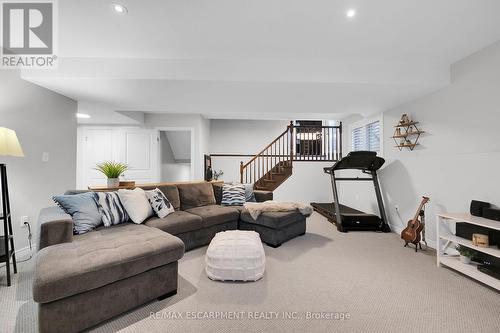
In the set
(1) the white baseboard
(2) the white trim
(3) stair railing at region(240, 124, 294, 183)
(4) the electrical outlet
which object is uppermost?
(2) the white trim

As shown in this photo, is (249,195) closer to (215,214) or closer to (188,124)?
(215,214)

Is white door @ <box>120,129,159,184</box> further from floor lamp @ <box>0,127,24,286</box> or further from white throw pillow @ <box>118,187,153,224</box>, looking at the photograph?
floor lamp @ <box>0,127,24,286</box>

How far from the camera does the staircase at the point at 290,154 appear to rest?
20.4 feet

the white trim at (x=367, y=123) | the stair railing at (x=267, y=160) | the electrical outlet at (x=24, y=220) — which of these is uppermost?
the white trim at (x=367, y=123)

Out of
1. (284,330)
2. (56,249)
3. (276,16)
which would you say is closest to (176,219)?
(56,249)

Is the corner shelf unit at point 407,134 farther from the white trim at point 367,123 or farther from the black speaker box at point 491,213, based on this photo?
the black speaker box at point 491,213

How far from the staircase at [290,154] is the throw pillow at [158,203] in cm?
364

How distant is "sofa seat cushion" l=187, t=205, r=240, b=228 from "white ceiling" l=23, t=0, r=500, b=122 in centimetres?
186

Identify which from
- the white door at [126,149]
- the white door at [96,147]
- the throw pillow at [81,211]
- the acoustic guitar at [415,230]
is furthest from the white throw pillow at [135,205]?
the acoustic guitar at [415,230]

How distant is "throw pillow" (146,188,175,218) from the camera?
2.77 m

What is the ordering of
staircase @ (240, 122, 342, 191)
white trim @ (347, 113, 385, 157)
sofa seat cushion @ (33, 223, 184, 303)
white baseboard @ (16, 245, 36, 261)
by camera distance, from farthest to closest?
staircase @ (240, 122, 342, 191) → white trim @ (347, 113, 385, 157) → white baseboard @ (16, 245, 36, 261) → sofa seat cushion @ (33, 223, 184, 303)

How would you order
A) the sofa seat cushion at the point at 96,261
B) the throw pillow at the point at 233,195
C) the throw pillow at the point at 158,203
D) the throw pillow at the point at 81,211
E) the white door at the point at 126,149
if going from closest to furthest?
the sofa seat cushion at the point at 96,261 < the throw pillow at the point at 81,211 < the throw pillow at the point at 158,203 < the throw pillow at the point at 233,195 < the white door at the point at 126,149

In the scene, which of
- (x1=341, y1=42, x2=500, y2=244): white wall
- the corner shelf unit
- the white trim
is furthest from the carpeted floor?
the white trim

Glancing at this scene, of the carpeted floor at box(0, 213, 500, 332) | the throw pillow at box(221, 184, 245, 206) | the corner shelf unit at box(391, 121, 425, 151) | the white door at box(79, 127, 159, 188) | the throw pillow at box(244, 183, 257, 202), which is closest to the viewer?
the carpeted floor at box(0, 213, 500, 332)
